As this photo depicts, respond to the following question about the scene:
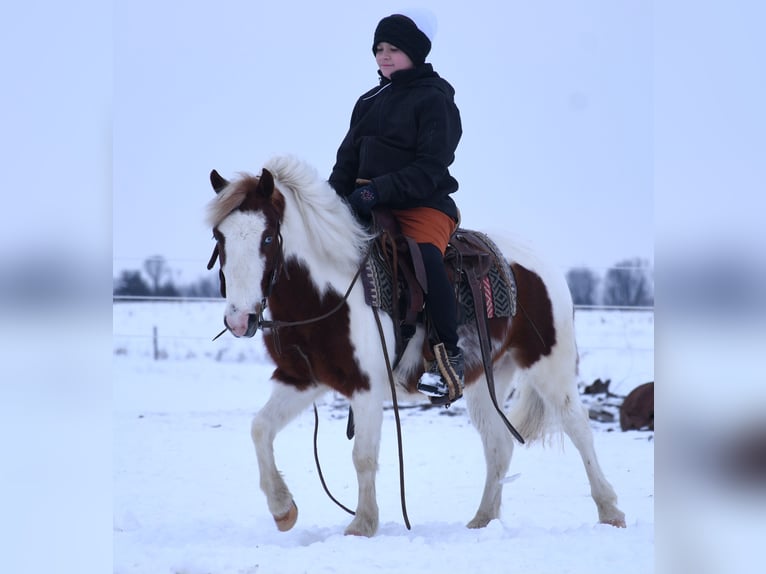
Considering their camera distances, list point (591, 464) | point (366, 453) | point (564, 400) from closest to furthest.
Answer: point (366, 453) < point (591, 464) < point (564, 400)

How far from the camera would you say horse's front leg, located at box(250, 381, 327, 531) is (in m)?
3.67

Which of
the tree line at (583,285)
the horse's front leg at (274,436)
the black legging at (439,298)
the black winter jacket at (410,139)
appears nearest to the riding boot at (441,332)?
the black legging at (439,298)

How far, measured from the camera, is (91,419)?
6.36 feet

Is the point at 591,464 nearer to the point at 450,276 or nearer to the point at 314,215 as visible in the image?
the point at 450,276

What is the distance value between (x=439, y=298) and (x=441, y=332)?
16 cm

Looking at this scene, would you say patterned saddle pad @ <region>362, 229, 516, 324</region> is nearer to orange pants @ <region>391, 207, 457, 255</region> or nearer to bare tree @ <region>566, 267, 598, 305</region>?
orange pants @ <region>391, 207, 457, 255</region>

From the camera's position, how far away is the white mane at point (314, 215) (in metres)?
3.54

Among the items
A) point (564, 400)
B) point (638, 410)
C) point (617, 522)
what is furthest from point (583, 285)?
point (617, 522)

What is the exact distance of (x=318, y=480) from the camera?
582 cm

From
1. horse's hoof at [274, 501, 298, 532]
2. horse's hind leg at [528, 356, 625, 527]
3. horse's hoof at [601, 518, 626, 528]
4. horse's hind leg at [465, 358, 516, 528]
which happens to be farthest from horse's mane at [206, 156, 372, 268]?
horse's hoof at [601, 518, 626, 528]

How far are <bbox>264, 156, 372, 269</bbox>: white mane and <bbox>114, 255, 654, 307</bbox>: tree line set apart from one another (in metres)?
6.74

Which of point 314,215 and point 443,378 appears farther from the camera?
point 443,378

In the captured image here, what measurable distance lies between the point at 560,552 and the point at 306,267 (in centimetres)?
166

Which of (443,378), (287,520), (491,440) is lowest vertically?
(287,520)
